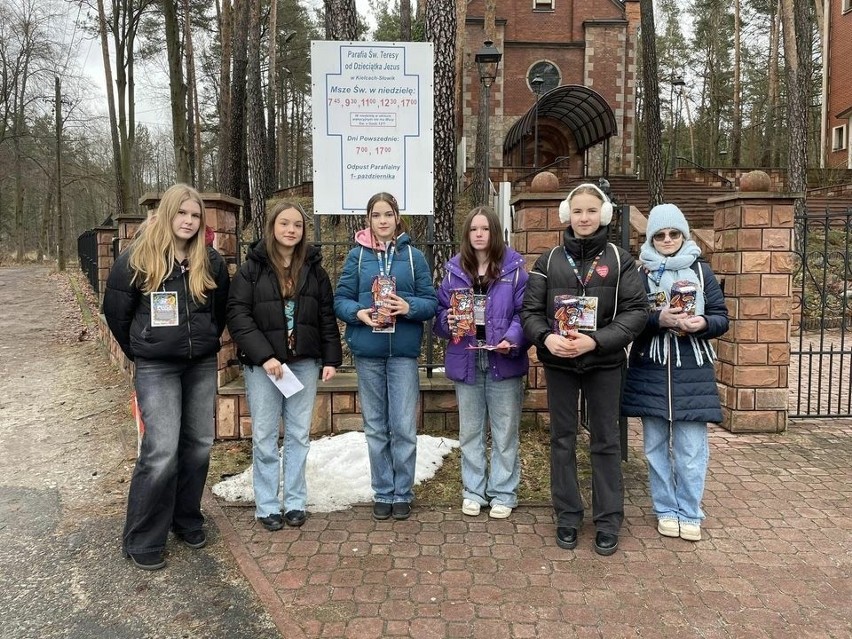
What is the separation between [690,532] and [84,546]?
11.5 feet

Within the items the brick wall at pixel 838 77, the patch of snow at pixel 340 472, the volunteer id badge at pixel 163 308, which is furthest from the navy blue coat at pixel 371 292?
the brick wall at pixel 838 77

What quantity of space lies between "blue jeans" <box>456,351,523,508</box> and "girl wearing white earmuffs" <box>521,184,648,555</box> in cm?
30

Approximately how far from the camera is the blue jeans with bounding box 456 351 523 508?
388 cm

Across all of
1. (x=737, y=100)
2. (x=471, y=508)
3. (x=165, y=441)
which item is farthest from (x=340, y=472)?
(x=737, y=100)

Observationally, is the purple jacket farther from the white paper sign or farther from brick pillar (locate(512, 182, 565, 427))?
the white paper sign

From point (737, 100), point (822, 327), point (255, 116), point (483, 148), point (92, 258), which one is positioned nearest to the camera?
point (822, 327)

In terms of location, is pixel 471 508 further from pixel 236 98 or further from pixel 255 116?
pixel 236 98

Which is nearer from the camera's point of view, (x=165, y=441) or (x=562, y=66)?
(x=165, y=441)

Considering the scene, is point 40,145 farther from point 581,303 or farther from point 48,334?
point 581,303

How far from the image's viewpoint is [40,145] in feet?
102

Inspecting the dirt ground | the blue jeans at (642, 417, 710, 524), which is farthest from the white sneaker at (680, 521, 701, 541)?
the dirt ground

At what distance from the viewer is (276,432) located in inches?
151

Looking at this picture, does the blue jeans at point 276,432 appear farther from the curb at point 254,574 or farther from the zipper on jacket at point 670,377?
the zipper on jacket at point 670,377

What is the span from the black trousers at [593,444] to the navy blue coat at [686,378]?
Result: 10.8 inches
